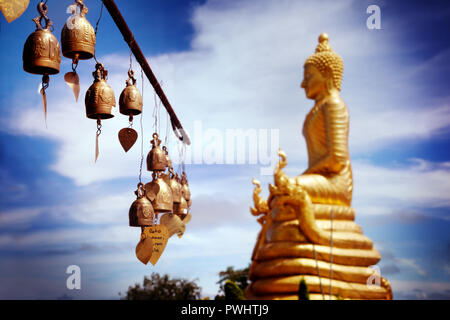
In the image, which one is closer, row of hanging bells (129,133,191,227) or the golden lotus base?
row of hanging bells (129,133,191,227)

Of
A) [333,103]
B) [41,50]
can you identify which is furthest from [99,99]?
[333,103]

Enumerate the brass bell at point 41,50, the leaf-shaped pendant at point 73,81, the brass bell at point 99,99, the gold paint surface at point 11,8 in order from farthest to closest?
the brass bell at point 99,99
the leaf-shaped pendant at point 73,81
the brass bell at point 41,50
the gold paint surface at point 11,8

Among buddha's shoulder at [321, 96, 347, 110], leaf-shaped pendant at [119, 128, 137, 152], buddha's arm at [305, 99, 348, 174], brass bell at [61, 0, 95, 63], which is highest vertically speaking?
buddha's shoulder at [321, 96, 347, 110]

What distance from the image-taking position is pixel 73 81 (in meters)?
2.28

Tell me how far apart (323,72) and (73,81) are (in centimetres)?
788

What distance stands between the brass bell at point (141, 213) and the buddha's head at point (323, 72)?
719 cm

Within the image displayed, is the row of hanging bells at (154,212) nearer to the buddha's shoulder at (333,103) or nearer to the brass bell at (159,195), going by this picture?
the brass bell at (159,195)

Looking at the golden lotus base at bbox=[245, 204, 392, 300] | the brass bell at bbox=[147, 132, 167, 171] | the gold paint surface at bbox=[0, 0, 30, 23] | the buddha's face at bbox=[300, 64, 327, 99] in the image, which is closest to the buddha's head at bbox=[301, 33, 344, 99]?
the buddha's face at bbox=[300, 64, 327, 99]

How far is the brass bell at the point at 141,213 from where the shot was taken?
9.67ft

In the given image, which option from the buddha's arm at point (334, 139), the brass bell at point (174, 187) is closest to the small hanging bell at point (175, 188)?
the brass bell at point (174, 187)

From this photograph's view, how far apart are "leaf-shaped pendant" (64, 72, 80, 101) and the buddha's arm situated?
7.14 metres

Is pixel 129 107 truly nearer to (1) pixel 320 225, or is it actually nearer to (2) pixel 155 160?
(2) pixel 155 160

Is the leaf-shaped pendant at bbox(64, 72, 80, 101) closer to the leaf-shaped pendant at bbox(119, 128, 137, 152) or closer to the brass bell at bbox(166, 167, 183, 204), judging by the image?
the leaf-shaped pendant at bbox(119, 128, 137, 152)

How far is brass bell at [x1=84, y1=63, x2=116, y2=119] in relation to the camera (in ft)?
8.34
